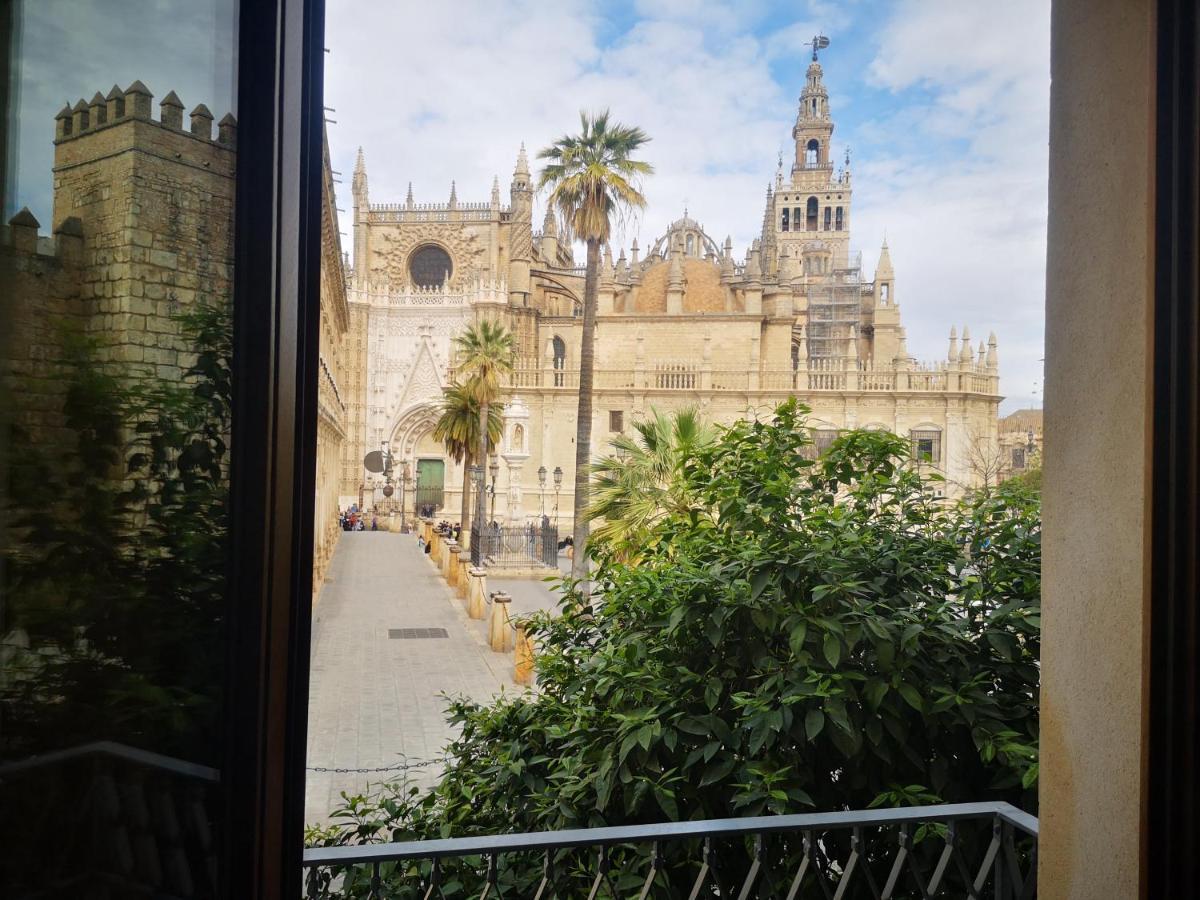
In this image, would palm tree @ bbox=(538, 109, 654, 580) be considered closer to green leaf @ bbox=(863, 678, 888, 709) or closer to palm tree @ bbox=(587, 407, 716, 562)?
palm tree @ bbox=(587, 407, 716, 562)

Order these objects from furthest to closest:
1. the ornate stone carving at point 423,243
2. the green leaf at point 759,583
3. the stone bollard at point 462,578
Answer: the ornate stone carving at point 423,243 < the stone bollard at point 462,578 < the green leaf at point 759,583

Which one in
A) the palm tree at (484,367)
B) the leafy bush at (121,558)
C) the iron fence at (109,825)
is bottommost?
the iron fence at (109,825)

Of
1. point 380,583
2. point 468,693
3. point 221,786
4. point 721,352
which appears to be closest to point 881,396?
point 721,352

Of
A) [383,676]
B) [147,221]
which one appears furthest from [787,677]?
[383,676]

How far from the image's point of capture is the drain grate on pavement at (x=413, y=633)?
14881 mm

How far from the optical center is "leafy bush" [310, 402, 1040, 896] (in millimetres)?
2650

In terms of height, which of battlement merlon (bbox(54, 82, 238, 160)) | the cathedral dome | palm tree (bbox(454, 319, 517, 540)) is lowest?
battlement merlon (bbox(54, 82, 238, 160))

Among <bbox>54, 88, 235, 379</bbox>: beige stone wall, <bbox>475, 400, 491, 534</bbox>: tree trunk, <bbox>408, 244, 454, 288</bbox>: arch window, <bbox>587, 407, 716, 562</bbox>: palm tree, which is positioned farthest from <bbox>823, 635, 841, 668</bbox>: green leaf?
<bbox>408, 244, 454, 288</bbox>: arch window

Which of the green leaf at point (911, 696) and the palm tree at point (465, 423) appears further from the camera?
the palm tree at point (465, 423)

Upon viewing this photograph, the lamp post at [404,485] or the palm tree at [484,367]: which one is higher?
the palm tree at [484,367]

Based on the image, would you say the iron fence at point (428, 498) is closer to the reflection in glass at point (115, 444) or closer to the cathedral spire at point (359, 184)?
the cathedral spire at point (359, 184)

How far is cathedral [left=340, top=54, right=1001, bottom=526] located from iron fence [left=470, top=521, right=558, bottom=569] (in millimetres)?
9572

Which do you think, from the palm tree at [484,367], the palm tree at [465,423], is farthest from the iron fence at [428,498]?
the palm tree at [484,367]

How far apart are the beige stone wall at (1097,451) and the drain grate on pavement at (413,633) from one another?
13955 millimetres
